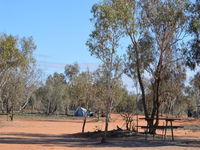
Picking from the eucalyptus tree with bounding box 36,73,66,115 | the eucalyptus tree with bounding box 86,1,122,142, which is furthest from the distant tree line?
the eucalyptus tree with bounding box 36,73,66,115

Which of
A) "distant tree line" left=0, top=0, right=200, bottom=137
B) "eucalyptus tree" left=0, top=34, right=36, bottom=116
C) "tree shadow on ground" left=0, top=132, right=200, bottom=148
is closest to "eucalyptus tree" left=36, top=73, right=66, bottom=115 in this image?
"eucalyptus tree" left=0, top=34, right=36, bottom=116

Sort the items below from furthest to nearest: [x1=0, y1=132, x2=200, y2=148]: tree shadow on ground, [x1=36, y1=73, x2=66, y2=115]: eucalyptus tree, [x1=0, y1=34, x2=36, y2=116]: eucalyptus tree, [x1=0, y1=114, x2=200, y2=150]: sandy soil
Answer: [x1=36, y1=73, x2=66, y2=115]: eucalyptus tree, [x1=0, y1=34, x2=36, y2=116]: eucalyptus tree, [x1=0, y1=132, x2=200, y2=148]: tree shadow on ground, [x1=0, y1=114, x2=200, y2=150]: sandy soil

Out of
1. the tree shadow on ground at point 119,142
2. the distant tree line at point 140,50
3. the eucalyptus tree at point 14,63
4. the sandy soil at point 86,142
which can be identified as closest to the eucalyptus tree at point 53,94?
the eucalyptus tree at point 14,63

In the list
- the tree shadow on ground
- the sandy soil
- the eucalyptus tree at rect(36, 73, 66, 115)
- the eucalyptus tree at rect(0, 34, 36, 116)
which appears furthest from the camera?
the eucalyptus tree at rect(36, 73, 66, 115)

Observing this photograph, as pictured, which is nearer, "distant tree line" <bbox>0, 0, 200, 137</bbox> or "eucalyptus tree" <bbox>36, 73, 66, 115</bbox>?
"distant tree line" <bbox>0, 0, 200, 137</bbox>

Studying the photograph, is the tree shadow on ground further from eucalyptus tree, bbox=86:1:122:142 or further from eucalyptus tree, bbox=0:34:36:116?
eucalyptus tree, bbox=0:34:36:116

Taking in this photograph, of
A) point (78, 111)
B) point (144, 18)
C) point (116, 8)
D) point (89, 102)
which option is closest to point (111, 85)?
point (116, 8)

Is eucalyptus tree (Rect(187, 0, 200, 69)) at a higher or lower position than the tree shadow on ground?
higher

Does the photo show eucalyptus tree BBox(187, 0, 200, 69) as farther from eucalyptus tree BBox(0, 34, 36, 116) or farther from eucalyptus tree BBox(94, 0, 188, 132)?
eucalyptus tree BBox(0, 34, 36, 116)

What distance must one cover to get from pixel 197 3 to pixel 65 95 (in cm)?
7245

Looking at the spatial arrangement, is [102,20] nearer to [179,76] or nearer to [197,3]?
[197,3]

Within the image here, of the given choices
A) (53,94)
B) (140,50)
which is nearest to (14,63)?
(140,50)

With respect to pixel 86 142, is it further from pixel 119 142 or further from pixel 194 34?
pixel 194 34

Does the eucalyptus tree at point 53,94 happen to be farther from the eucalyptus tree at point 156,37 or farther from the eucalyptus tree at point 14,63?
the eucalyptus tree at point 156,37
